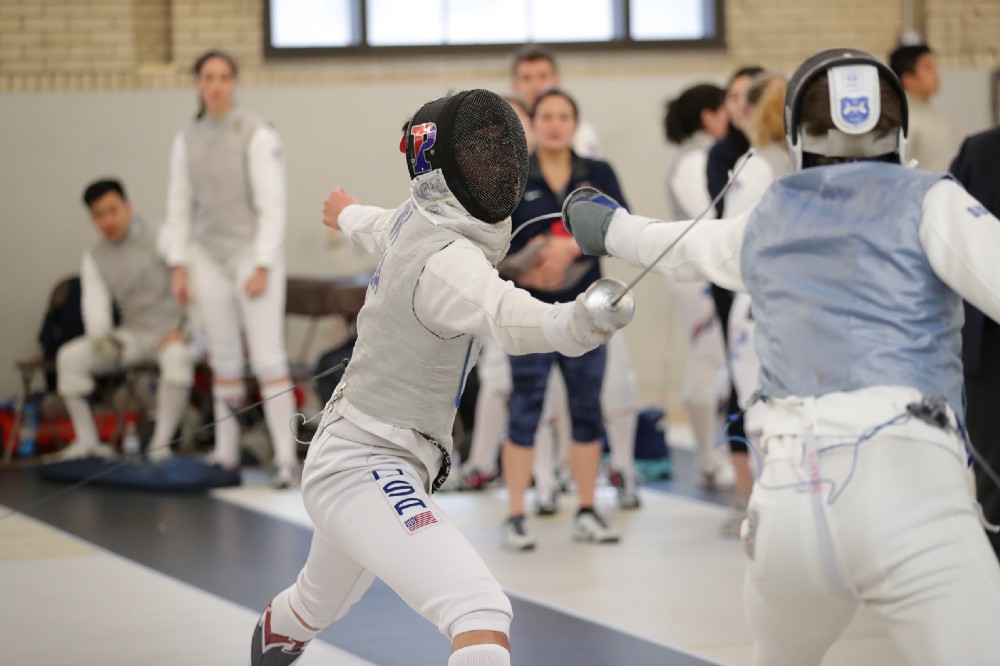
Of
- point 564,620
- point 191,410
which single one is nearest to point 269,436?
point 191,410

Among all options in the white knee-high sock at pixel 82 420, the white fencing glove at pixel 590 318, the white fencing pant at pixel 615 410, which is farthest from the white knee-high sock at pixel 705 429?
the white fencing glove at pixel 590 318

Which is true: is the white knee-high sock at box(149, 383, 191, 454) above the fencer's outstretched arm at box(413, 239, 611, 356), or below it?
below

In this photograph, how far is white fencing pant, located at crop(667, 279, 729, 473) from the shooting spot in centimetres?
525

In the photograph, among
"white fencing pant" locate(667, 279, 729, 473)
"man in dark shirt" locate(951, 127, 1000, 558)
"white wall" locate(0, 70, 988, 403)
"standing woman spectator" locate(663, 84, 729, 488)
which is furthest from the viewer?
"white wall" locate(0, 70, 988, 403)

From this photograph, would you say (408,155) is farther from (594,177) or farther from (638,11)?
(638,11)

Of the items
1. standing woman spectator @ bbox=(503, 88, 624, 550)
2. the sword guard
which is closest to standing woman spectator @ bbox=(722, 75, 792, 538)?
standing woman spectator @ bbox=(503, 88, 624, 550)

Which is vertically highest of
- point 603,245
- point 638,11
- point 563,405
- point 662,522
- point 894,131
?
point 638,11

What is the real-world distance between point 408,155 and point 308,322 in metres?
5.29

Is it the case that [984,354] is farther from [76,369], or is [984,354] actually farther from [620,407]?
[76,369]

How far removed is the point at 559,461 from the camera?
555cm

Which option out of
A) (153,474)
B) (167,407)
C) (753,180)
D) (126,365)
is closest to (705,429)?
(753,180)

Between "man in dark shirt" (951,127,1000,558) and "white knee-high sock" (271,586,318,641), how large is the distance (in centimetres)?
159

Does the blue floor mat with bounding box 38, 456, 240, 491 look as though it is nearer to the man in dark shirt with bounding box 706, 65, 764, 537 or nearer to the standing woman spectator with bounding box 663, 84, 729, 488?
the standing woman spectator with bounding box 663, 84, 729, 488

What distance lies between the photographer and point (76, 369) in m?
6.20
